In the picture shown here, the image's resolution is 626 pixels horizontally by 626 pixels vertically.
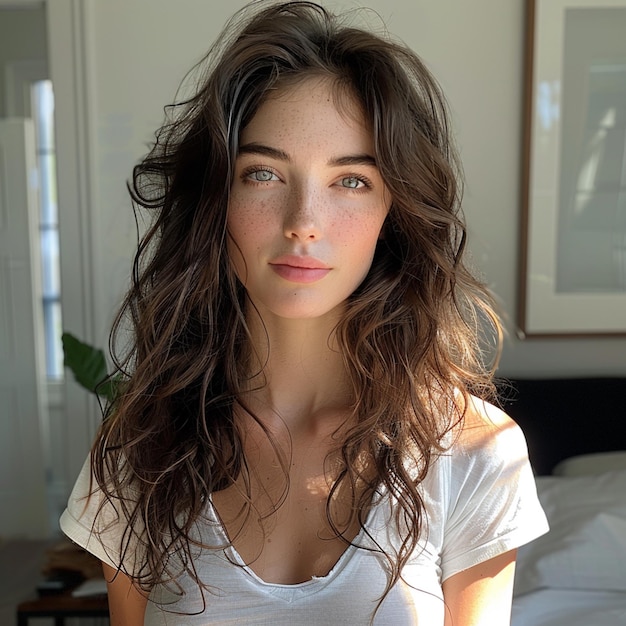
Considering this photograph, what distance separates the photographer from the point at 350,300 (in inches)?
43.3

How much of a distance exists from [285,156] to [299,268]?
137mm

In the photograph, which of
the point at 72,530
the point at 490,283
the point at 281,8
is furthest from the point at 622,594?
the point at 281,8

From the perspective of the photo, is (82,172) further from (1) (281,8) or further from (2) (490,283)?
(1) (281,8)

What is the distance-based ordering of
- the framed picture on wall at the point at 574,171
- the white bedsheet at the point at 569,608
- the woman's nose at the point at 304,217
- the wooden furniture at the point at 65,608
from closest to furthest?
the woman's nose at the point at 304,217 → the white bedsheet at the point at 569,608 → the wooden furniture at the point at 65,608 → the framed picture on wall at the point at 574,171

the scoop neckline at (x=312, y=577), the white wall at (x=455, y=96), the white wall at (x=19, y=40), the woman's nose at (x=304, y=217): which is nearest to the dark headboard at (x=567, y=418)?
the white wall at (x=455, y=96)

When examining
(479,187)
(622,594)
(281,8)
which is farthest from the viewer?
(479,187)

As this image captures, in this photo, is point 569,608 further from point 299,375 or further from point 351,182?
point 351,182

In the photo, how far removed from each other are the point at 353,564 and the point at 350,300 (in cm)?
36

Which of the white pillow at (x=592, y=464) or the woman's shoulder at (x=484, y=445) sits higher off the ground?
the woman's shoulder at (x=484, y=445)

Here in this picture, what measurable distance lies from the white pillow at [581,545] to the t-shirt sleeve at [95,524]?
1.12 meters

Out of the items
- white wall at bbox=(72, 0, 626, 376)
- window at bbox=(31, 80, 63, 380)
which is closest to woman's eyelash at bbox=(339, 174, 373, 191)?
white wall at bbox=(72, 0, 626, 376)

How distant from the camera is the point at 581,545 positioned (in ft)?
6.05

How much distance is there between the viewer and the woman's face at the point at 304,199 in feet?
3.11

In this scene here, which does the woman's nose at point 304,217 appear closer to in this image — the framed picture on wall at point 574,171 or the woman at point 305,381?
the woman at point 305,381
